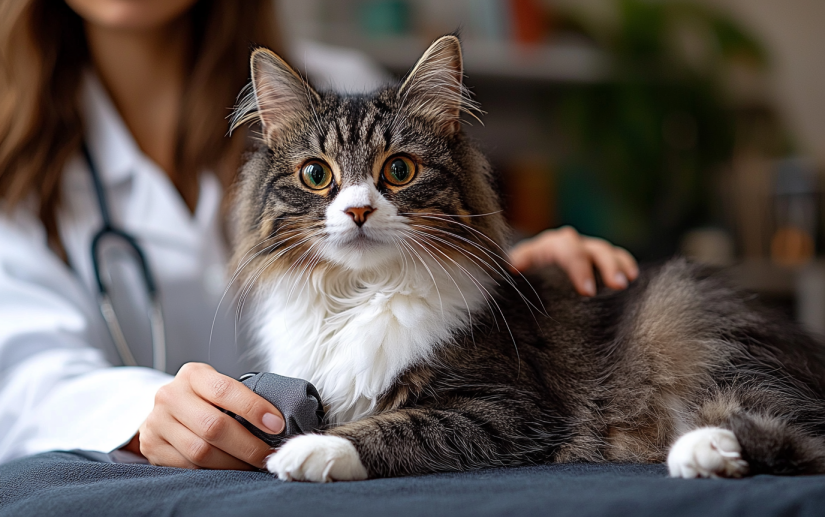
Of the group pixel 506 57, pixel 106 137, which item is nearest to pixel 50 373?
pixel 106 137

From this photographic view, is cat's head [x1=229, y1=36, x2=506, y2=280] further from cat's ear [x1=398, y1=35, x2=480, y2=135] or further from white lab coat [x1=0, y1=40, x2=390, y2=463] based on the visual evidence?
white lab coat [x1=0, y1=40, x2=390, y2=463]

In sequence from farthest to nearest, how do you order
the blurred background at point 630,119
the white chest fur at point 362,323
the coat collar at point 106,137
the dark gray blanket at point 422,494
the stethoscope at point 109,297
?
1. the blurred background at point 630,119
2. the coat collar at point 106,137
3. the stethoscope at point 109,297
4. the white chest fur at point 362,323
5. the dark gray blanket at point 422,494

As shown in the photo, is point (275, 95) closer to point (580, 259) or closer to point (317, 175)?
point (317, 175)

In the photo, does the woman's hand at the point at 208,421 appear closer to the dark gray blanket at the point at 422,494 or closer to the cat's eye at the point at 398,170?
the dark gray blanket at the point at 422,494

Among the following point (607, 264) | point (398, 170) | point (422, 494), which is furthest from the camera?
point (607, 264)

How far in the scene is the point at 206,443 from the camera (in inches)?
44.0

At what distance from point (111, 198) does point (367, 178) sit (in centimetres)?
112

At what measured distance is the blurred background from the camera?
132 inches

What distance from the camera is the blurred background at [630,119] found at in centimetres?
336

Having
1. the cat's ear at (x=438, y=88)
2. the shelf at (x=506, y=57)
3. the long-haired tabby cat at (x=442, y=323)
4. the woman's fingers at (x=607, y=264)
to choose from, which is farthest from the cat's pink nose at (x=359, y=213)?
the shelf at (x=506, y=57)

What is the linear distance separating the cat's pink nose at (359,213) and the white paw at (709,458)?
63 centimetres

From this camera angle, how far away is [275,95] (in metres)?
1.33

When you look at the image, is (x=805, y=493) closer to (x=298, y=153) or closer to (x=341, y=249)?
(x=341, y=249)

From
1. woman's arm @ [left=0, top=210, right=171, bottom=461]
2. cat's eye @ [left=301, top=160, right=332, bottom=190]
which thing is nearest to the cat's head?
cat's eye @ [left=301, top=160, right=332, bottom=190]
